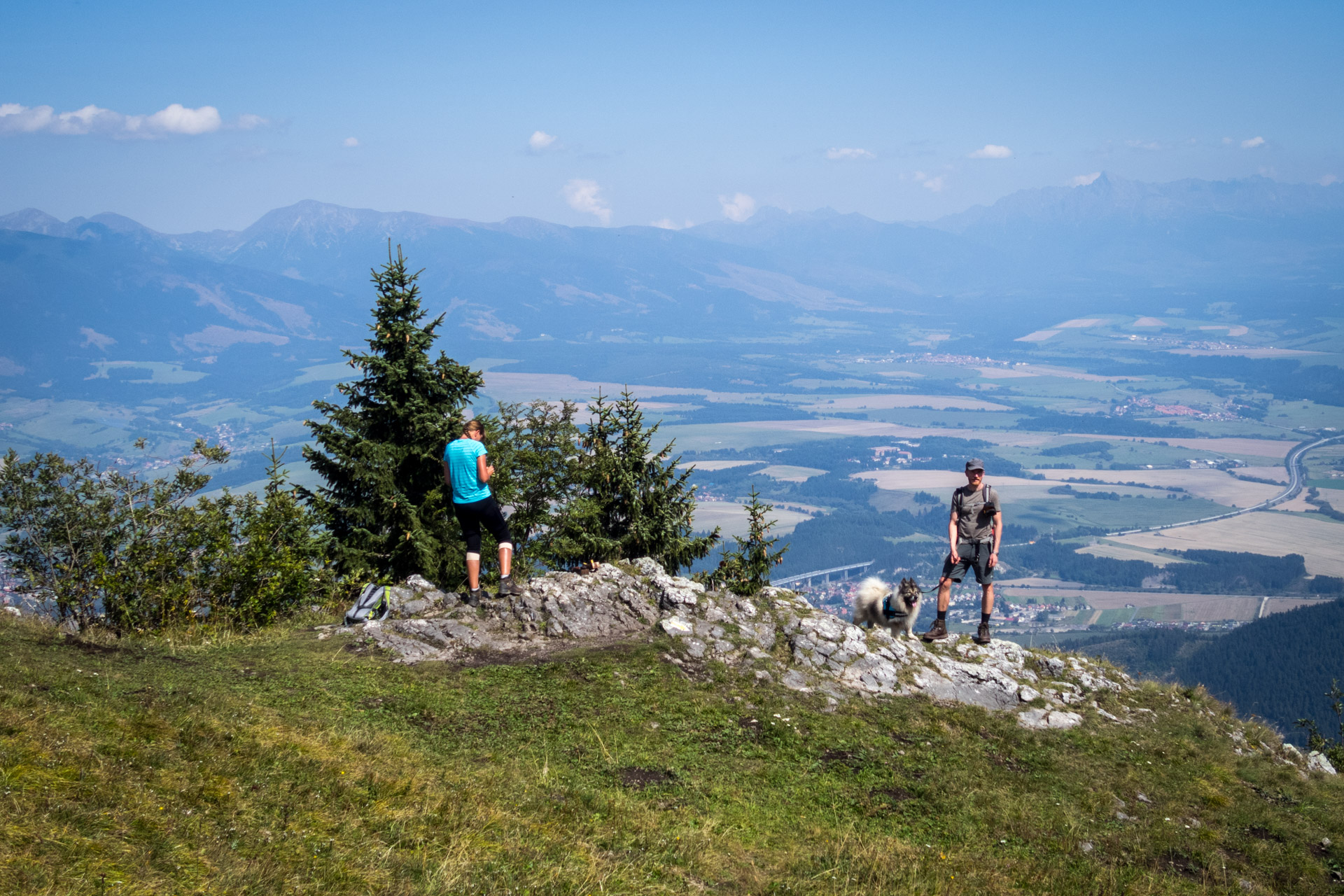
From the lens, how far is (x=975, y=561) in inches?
527

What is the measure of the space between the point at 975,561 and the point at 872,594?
217cm

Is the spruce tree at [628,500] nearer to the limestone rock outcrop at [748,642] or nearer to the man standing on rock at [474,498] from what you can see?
the limestone rock outcrop at [748,642]

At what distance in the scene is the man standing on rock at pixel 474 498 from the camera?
1194 centimetres

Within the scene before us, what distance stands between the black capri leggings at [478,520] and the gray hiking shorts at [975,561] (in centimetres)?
770

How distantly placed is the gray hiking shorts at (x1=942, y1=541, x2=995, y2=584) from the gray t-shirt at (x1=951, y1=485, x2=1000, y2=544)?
0.42ft

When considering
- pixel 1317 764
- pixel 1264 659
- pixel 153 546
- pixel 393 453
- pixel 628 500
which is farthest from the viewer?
pixel 1264 659

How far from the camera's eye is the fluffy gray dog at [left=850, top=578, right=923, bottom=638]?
1424 cm

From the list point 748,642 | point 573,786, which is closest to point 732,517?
point 748,642

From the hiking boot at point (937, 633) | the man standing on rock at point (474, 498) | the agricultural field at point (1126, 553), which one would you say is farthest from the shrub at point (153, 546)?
the agricultural field at point (1126, 553)

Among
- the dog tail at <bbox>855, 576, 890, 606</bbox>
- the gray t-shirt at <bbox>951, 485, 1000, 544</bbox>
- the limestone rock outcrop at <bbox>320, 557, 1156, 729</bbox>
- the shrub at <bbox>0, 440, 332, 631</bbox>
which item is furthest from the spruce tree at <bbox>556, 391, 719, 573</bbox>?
the gray t-shirt at <bbox>951, 485, 1000, 544</bbox>

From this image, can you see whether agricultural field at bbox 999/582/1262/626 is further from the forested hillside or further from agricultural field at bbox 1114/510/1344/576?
agricultural field at bbox 1114/510/1344/576

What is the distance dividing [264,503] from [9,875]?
46.3 ft

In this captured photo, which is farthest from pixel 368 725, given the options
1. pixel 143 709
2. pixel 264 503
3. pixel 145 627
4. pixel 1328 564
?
pixel 1328 564

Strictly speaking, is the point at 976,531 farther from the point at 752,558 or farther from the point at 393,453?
the point at 393,453
